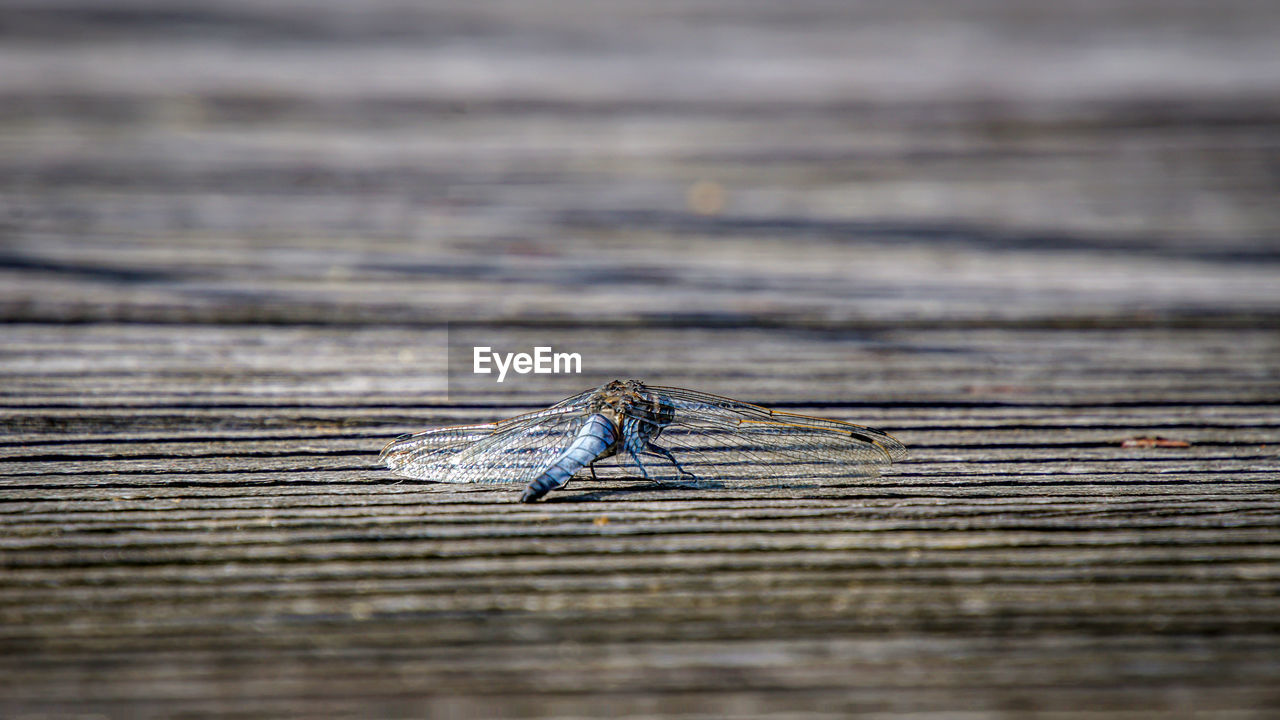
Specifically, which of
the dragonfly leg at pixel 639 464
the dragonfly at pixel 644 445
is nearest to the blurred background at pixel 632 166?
the dragonfly at pixel 644 445

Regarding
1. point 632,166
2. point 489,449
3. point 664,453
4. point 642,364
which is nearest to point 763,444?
point 664,453

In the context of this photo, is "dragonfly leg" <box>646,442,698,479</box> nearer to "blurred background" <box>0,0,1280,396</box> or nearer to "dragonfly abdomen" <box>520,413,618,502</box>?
"dragonfly abdomen" <box>520,413,618,502</box>

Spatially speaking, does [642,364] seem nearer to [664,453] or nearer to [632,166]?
[664,453]

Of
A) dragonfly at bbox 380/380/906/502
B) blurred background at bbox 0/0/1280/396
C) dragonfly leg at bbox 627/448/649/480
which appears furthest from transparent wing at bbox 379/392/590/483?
blurred background at bbox 0/0/1280/396

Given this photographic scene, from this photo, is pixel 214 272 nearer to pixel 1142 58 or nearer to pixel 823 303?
pixel 823 303

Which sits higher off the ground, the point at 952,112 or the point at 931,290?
the point at 952,112

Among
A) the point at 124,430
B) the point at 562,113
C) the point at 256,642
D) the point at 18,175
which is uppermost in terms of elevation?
the point at 562,113

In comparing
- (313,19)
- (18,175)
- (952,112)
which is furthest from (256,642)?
(313,19)

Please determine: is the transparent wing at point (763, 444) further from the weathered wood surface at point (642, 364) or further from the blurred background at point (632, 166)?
the blurred background at point (632, 166)
